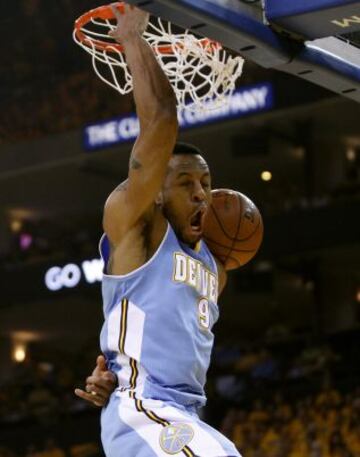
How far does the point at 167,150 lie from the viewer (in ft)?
11.2

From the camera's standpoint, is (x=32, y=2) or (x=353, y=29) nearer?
→ (x=353, y=29)

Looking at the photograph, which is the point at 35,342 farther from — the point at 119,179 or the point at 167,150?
the point at 167,150

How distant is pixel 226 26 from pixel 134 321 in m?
0.91

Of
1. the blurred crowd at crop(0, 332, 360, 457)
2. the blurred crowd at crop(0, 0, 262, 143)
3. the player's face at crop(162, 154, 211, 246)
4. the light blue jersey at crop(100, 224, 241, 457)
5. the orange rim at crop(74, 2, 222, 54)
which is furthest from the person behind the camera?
the blurred crowd at crop(0, 0, 262, 143)

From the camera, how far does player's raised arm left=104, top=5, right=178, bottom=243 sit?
3402 millimetres

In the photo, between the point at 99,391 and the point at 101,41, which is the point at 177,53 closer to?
the point at 101,41

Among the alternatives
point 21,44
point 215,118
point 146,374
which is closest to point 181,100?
point 146,374

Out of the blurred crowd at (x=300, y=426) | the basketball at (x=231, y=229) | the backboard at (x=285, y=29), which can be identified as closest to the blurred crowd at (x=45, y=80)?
the blurred crowd at (x=300, y=426)

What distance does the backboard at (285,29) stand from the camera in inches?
132

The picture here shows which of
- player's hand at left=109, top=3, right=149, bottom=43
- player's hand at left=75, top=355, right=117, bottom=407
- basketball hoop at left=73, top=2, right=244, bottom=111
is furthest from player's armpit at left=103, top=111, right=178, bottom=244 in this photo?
basketball hoop at left=73, top=2, right=244, bottom=111

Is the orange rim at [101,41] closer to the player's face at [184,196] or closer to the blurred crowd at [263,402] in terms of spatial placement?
the player's face at [184,196]

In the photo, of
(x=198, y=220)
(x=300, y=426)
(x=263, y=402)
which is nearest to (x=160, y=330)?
(x=198, y=220)

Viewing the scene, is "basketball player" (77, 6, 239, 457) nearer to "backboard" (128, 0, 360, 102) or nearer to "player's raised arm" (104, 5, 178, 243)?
"player's raised arm" (104, 5, 178, 243)

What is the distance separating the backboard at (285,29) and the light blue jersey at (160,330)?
2.03 feet
